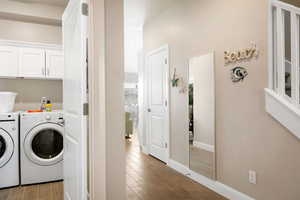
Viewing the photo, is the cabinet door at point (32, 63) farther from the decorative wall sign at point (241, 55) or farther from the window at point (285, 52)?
the window at point (285, 52)

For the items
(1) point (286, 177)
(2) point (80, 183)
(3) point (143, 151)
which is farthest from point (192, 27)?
(3) point (143, 151)

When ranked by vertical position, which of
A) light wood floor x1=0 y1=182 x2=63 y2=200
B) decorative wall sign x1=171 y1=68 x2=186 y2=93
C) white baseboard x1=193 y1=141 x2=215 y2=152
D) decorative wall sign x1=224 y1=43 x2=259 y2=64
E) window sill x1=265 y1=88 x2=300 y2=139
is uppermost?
Answer: decorative wall sign x1=224 y1=43 x2=259 y2=64

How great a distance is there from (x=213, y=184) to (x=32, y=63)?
3230 mm

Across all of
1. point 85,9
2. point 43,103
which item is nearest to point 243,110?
point 85,9

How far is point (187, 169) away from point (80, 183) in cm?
205

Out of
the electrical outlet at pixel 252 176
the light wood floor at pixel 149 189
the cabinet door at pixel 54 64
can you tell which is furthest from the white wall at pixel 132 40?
the electrical outlet at pixel 252 176

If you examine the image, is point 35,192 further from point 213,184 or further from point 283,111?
point 283,111

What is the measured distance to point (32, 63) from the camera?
3338mm

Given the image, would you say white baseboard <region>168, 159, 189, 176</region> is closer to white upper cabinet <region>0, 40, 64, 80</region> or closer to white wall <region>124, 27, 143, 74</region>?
white upper cabinet <region>0, 40, 64, 80</region>

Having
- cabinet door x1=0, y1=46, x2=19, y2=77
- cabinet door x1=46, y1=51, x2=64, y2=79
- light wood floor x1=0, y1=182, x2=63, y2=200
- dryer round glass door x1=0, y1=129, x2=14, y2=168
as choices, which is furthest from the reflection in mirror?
cabinet door x1=0, y1=46, x2=19, y2=77

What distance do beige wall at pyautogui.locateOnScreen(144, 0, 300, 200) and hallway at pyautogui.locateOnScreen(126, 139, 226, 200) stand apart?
326mm

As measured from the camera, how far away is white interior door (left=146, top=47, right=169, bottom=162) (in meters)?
3.89

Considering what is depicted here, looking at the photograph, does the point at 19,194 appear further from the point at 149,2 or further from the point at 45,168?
the point at 149,2

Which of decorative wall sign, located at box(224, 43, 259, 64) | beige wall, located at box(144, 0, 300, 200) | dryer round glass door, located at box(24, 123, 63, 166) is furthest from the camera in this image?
dryer round glass door, located at box(24, 123, 63, 166)
